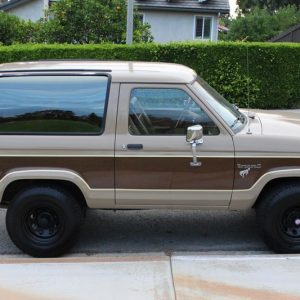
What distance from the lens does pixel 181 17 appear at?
27391 millimetres

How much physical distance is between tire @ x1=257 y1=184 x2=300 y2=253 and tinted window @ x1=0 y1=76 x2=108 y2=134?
5.36ft

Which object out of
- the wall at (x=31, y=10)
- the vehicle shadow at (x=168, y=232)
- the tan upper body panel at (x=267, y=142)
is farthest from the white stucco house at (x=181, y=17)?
the tan upper body panel at (x=267, y=142)

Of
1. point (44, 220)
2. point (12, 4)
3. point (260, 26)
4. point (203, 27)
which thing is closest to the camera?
point (44, 220)

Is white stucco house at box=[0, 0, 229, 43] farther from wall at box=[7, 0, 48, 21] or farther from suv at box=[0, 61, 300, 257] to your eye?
suv at box=[0, 61, 300, 257]

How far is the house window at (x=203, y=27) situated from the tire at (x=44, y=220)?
23.7 m

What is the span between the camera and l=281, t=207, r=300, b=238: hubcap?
4.91m

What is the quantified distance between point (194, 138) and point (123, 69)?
987 mm

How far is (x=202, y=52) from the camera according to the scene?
1316cm

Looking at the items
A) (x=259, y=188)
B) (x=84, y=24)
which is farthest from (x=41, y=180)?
(x=84, y=24)

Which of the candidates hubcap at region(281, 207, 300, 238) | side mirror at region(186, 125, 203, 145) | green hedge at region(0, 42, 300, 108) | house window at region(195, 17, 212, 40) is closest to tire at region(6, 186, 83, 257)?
side mirror at region(186, 125, 203, 145)

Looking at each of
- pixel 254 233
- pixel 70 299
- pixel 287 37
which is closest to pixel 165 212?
pixel 254 233

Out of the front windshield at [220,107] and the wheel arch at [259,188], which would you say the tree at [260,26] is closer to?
the front windshield at [220,107]

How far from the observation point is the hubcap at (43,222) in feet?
16.3

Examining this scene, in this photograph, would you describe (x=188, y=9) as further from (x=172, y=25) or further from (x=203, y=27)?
(x=203, y=27)
